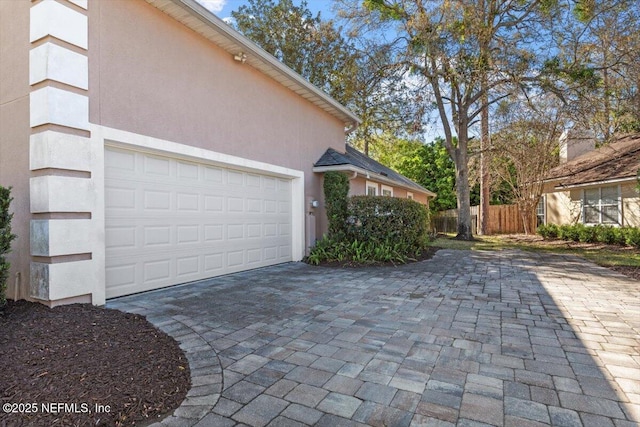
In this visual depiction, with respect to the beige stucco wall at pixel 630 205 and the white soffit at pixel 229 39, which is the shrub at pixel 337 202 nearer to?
the white soffit at pixel 229 39

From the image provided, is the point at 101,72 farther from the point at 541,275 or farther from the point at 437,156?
the point at 437,156

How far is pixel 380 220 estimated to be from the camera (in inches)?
357

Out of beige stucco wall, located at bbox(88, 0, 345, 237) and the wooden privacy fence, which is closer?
beige stucco wall, located at bbox(88, 0, 345, 237)

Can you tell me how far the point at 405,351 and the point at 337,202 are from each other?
6.19 meters

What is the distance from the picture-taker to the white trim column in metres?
3.99

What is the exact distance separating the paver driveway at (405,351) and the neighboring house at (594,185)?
886 cm

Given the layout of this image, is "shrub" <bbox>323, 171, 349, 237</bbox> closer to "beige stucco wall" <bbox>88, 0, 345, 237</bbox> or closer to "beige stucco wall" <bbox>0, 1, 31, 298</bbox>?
"beige stucco wall" <bbox>88, 0, 345, 237</bbox>

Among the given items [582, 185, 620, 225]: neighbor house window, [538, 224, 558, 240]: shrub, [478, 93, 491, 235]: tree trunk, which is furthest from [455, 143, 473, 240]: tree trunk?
[582, 185, 620, 225]: neighbor house window

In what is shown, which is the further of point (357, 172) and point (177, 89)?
point (357, 172)

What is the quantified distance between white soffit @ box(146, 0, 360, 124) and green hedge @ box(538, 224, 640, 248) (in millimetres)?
11171

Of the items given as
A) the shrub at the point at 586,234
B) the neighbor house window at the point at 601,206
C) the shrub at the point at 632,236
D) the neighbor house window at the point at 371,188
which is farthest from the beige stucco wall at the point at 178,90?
the neighbor house window at the point at 601,206

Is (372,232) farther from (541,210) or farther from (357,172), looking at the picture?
(541,210)

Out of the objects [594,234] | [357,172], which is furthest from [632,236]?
[357,172]

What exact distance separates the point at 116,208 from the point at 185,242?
4.37ft
